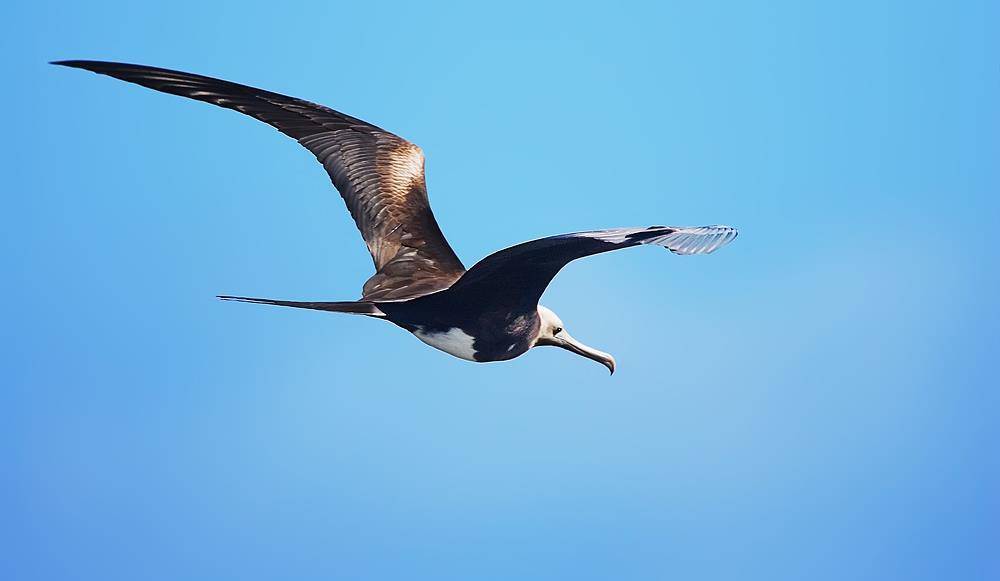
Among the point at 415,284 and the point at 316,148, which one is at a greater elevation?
the point at 316,148

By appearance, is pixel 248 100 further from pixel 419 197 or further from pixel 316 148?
pixel 419 197

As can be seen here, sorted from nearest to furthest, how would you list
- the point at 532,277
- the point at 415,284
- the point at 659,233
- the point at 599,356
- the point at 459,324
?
the point at 659,233, the point at 532,277, the point at 459,324, the point at 415,284, the point at 599,356

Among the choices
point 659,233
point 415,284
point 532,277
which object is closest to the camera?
point 659,233

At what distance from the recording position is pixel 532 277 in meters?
5.54

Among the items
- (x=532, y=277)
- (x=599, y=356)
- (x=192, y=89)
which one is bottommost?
(x=532, y=277)

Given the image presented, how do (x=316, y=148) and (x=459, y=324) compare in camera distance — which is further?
(x=316, y=148)

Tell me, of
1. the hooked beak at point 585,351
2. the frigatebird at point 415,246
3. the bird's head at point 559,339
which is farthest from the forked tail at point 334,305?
the hooked beak at point 585,351

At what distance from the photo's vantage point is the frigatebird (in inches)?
194

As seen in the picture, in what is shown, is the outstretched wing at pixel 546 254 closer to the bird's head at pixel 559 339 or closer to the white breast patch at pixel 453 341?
the white breast patch at pixel 453 341

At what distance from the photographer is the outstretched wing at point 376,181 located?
6383 mm

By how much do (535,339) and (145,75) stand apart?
7.33 feet

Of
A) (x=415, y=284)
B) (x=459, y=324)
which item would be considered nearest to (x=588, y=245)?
(x=459, y=324)

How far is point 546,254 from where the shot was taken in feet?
16.6

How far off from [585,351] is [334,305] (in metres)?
1.84
